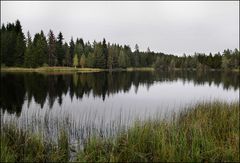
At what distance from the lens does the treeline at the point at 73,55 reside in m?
79.2

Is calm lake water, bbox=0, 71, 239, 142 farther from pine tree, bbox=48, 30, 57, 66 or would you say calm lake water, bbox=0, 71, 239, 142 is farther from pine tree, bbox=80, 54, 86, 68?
pine tree, bbox=80, 54, 86, 68

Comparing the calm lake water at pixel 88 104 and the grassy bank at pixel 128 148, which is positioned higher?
the grassy bank at pixel 128 148

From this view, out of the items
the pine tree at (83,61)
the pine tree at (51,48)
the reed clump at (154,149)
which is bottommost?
the reed clump at (154,149)

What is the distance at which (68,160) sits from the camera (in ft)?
28.7

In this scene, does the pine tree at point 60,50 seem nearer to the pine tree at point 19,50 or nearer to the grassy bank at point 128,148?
the pine tree at point 19,50

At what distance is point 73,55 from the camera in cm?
10875

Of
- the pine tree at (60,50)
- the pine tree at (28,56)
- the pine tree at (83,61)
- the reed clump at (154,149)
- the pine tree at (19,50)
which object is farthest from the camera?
the pine tree at (83,61)

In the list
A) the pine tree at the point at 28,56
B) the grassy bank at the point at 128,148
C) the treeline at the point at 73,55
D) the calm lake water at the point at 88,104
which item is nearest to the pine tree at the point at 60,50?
the treeline at the point at 73,55

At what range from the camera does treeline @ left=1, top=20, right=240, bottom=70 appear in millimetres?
79188

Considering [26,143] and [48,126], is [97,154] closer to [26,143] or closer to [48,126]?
[26,143]

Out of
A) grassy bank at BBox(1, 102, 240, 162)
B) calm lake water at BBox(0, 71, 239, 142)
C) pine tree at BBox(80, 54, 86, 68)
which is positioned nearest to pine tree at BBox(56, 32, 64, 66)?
pine tree at BBox(80, 54, 86, 68)

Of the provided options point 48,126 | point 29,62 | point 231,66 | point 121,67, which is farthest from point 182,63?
point 48,126

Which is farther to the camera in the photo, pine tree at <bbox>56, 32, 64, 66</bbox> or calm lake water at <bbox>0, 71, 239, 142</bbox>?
pine tree at <bbox>56, 32, 64, 66</bbox>

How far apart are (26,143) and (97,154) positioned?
241cm
